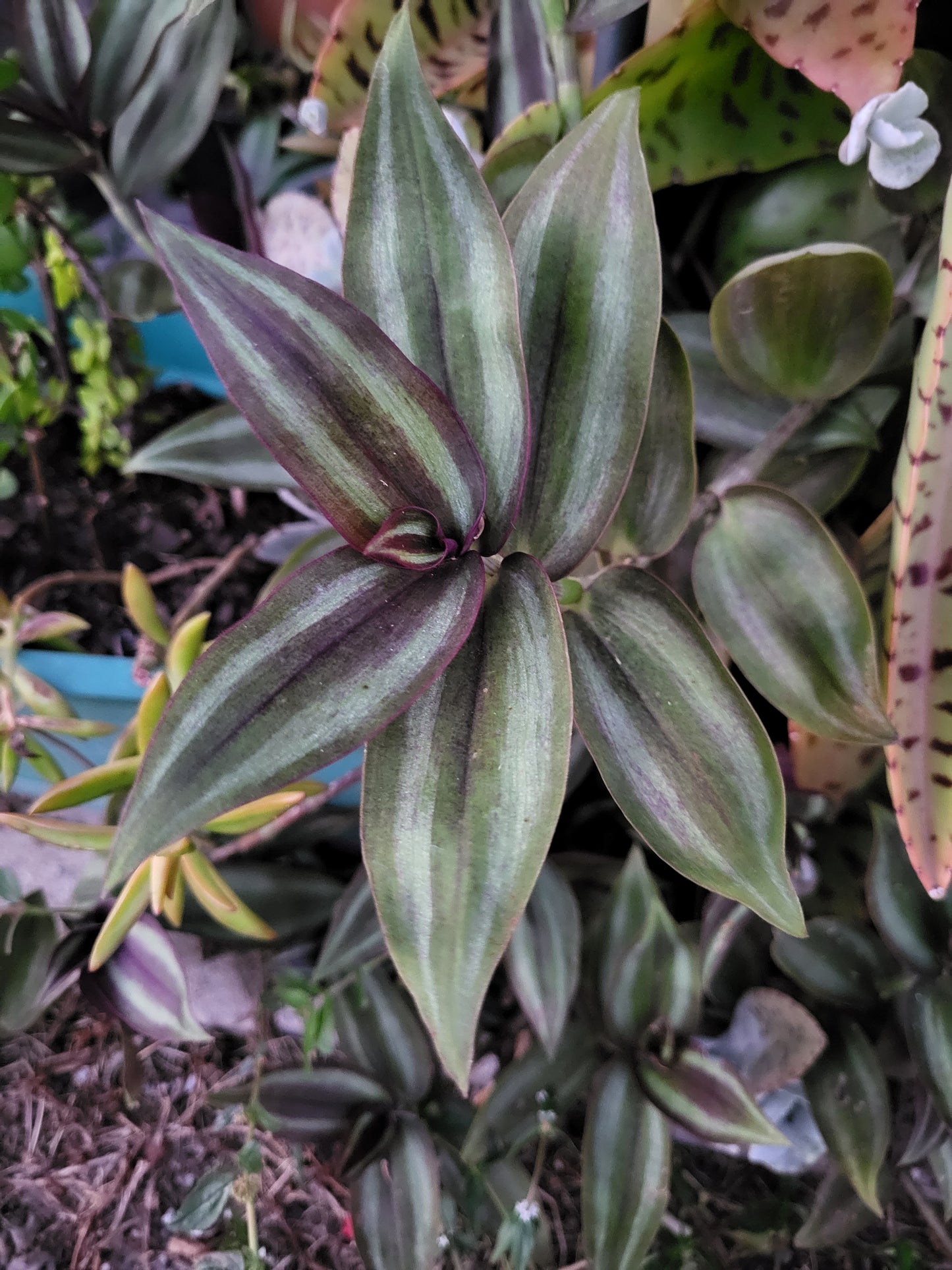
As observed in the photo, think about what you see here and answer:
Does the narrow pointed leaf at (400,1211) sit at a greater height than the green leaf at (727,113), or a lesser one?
lesser

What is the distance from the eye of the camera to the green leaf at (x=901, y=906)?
0.55 meters

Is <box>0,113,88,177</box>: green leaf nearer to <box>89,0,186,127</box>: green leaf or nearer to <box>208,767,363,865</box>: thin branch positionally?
<box>89,0,186,127</box>: green leaf

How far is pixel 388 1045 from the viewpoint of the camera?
0.64 m

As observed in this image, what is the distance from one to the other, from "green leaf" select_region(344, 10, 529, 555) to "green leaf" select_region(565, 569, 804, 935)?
8cm

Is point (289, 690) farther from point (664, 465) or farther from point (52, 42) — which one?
point (52, 42)

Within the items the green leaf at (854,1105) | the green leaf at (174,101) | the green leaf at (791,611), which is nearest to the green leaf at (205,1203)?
the green leaf at (854,1105)

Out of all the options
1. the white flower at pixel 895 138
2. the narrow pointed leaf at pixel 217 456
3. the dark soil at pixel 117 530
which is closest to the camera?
the white flower at pixel 895 138

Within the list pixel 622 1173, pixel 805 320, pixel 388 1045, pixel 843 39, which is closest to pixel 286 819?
pixel 388 1045

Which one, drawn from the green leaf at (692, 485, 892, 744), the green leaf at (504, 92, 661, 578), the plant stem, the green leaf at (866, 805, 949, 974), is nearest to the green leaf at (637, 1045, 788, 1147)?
the green leaf at (866, 805, 949, 974)

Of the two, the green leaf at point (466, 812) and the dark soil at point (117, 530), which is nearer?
the green leaf at point (466, 812)

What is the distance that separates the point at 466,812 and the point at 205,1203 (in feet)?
1.68

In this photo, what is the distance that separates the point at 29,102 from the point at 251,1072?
0.85m

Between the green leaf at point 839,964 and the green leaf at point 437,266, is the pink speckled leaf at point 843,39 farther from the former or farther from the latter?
the green leaf at point 839,964

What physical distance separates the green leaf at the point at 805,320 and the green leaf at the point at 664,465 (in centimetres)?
5
